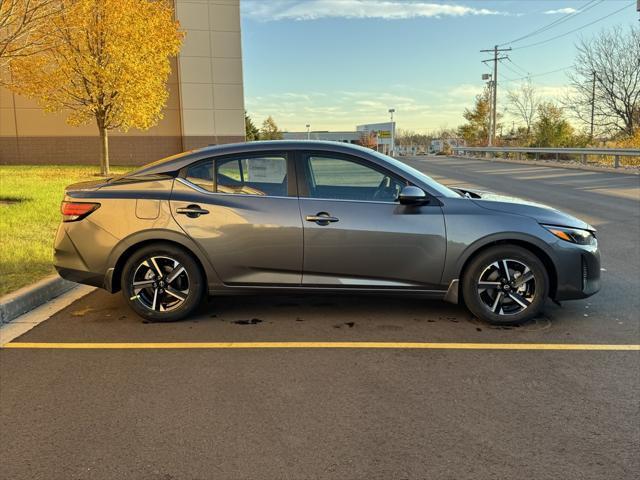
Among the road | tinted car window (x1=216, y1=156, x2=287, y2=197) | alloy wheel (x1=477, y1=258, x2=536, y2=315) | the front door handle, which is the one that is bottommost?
the road

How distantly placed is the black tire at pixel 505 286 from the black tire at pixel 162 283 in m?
2.46

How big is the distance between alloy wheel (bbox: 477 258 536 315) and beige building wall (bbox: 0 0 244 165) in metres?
27.1

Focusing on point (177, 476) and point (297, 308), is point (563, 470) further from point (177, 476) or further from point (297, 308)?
point (297, 308)

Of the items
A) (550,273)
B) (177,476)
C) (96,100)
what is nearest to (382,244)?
(550,273)

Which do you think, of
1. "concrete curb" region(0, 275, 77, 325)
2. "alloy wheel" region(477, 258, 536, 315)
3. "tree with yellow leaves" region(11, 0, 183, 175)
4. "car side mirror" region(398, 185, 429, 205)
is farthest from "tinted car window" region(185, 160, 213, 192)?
"tree with yellow leaves" region(11, 0, 183, 175)

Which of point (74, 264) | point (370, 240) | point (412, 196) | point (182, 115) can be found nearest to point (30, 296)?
point (74, 264)

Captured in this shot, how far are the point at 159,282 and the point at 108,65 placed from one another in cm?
1512

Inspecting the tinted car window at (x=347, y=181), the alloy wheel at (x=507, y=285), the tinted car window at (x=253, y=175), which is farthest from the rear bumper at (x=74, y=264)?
the alloy wheel at (x=507, y=285)

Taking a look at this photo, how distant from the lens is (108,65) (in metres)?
17.6

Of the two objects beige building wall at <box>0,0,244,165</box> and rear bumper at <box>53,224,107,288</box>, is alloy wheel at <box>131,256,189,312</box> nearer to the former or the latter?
rear bumper at <box>53,224,107,288</box>

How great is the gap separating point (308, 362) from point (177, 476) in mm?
1541

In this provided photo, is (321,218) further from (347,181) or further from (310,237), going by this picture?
(347,181)

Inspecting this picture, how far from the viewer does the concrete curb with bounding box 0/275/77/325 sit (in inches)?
196

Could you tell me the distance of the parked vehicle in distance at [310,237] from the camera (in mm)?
4711
